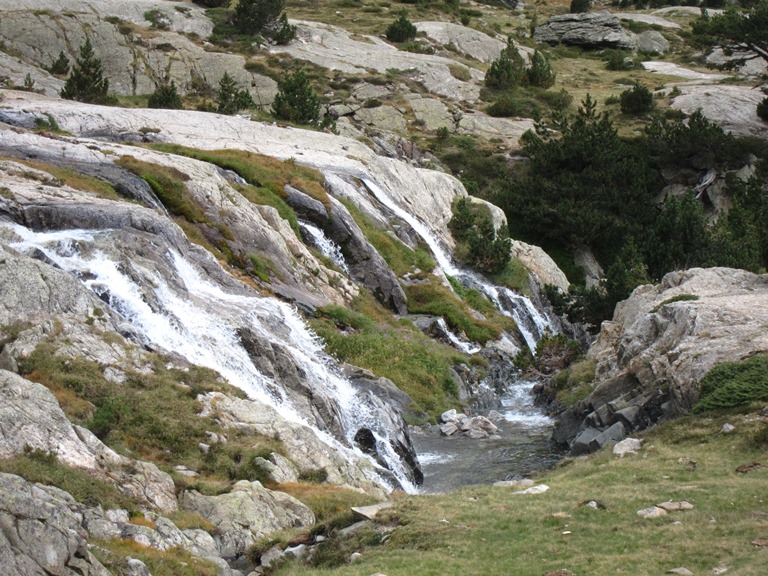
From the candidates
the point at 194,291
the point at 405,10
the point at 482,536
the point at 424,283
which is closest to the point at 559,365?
the point at 424,283

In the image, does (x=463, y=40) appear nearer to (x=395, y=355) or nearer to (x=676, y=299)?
(x=395, y=355)

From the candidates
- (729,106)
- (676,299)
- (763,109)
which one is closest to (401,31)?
(729,106)

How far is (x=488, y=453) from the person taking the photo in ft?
96.6

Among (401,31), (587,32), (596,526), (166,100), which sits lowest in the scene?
(166,100)

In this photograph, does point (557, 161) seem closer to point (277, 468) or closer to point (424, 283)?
point (424, 283)

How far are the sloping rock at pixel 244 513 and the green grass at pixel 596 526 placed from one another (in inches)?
63.7

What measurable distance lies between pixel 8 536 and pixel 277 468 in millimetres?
9130

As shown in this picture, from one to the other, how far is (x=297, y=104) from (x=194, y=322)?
3925 centimetres

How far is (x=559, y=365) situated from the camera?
4056 centimetres

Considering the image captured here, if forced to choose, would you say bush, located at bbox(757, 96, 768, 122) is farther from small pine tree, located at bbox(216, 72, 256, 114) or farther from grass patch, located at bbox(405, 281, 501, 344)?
grass patch, located at bbox(405, 281, 501, 344)

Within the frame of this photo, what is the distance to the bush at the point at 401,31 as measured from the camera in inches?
3868

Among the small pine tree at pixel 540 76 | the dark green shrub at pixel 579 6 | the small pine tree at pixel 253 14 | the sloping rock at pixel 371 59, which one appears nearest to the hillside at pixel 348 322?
the small pine tree at pixel 253 14

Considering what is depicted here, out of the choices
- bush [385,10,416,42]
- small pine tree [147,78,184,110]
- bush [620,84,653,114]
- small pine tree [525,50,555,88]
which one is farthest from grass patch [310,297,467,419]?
bush [385,10,416,42]

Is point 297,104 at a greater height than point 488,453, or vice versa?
point 297,104
